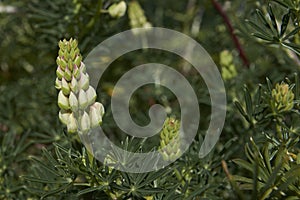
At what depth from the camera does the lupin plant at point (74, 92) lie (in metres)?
0.94

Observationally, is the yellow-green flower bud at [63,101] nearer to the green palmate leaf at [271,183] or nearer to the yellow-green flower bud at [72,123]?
the yellow-green flower bud at [72,123]

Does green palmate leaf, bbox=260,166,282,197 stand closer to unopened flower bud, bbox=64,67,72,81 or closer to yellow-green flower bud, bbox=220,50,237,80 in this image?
unopened flower bud, bbox=64,67,72,81

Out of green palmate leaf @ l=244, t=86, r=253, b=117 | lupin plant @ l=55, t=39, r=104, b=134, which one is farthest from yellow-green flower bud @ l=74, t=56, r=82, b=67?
green palmate leaf @ l=244, t=86, r=253, b=117

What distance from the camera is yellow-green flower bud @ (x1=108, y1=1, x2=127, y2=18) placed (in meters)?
1.42

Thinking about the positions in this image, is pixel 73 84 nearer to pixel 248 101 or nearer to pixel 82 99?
pixel 82 99

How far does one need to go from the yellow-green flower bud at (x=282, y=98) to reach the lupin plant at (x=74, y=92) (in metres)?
0.35

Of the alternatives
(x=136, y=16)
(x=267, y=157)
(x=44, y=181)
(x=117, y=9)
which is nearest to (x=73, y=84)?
(x=44, y=181)

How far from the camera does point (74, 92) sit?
37.7 inches

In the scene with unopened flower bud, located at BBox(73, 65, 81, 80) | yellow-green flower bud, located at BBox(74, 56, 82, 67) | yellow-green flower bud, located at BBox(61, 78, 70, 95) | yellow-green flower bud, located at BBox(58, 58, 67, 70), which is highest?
yellow-green flower bud, located at BBox(74, 56, 82, 67)

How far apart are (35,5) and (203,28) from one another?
0.64 m

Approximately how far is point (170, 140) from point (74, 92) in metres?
0.22

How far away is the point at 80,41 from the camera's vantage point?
1.49m

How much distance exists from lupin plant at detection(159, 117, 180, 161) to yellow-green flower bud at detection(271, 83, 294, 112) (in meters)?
0.20

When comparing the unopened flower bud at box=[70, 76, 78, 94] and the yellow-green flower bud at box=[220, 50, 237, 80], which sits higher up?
the yellow-green flower bud at box=[220, 50, 237, 80]
